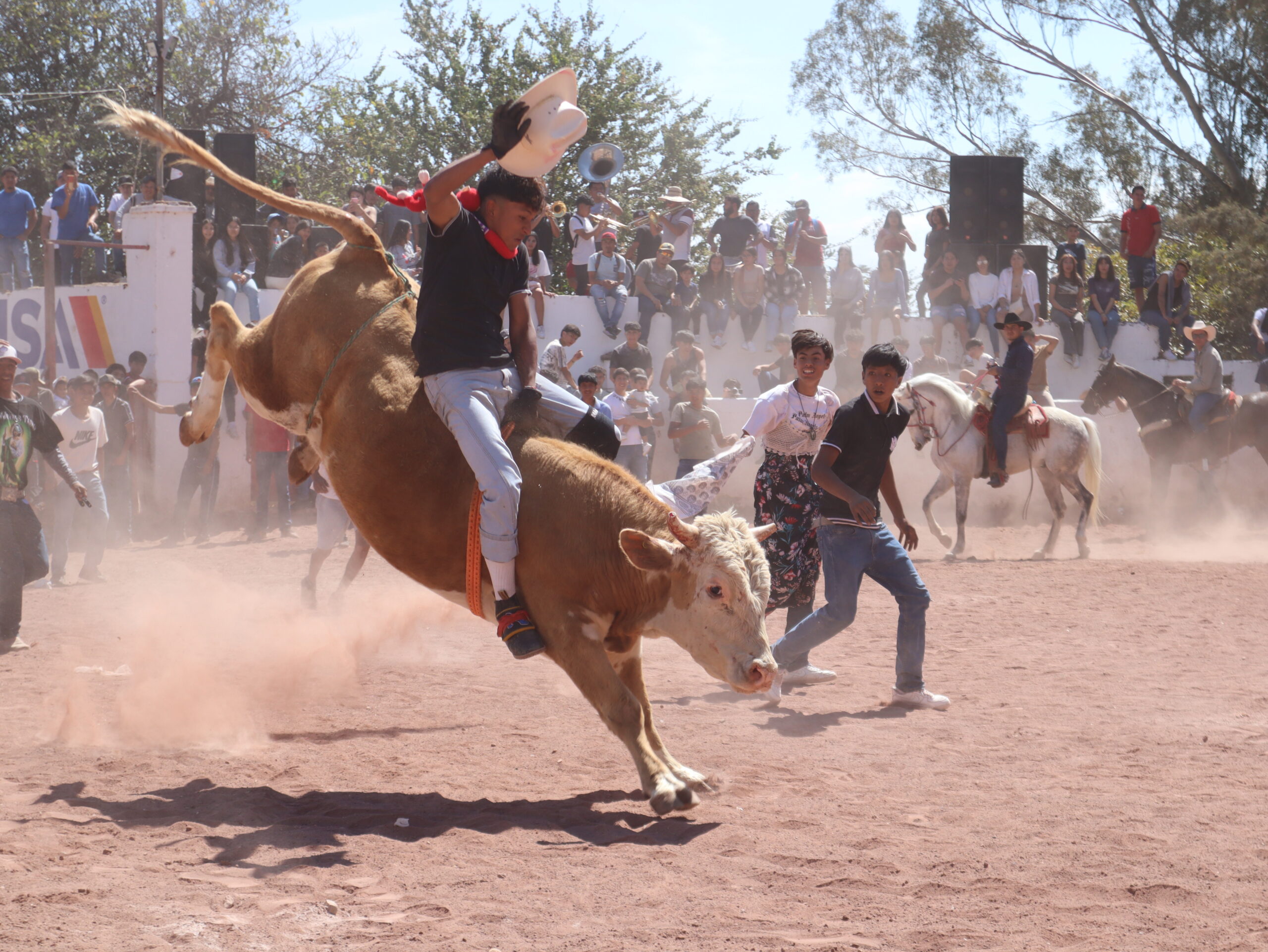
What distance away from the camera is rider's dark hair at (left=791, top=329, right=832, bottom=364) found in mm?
7078

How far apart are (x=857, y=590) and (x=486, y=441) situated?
2.71m

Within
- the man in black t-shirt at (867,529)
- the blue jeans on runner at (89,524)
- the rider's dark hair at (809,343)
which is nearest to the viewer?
the man in black t-shirt at (867,529)

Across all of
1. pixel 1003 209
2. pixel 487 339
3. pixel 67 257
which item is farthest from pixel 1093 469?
pixel 67 257

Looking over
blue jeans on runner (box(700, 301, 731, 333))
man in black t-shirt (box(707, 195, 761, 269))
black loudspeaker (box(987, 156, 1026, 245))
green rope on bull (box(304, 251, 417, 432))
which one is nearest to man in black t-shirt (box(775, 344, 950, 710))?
green rope on bull (box(304, 251, 417, 432))

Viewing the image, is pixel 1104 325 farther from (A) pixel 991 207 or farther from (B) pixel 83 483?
(B) pixel 83 483

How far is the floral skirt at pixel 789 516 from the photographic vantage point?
7266 millimetres

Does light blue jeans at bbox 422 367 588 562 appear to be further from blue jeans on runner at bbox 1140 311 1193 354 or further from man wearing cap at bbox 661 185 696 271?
blue jeans on runner at bbox 1140 311 1193 354

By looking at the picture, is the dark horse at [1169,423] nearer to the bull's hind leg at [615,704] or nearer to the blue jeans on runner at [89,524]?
the blue jeans on runner at [89,524]

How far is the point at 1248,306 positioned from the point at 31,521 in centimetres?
2278

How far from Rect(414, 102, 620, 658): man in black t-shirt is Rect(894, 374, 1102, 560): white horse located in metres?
10.2

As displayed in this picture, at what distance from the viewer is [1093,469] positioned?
15398 millimetres

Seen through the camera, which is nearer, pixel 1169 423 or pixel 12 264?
pixel 12 264

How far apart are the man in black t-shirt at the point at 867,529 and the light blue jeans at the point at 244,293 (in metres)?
11.3

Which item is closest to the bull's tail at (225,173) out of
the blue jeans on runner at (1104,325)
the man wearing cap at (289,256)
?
the man wearing cap at (289,256)
